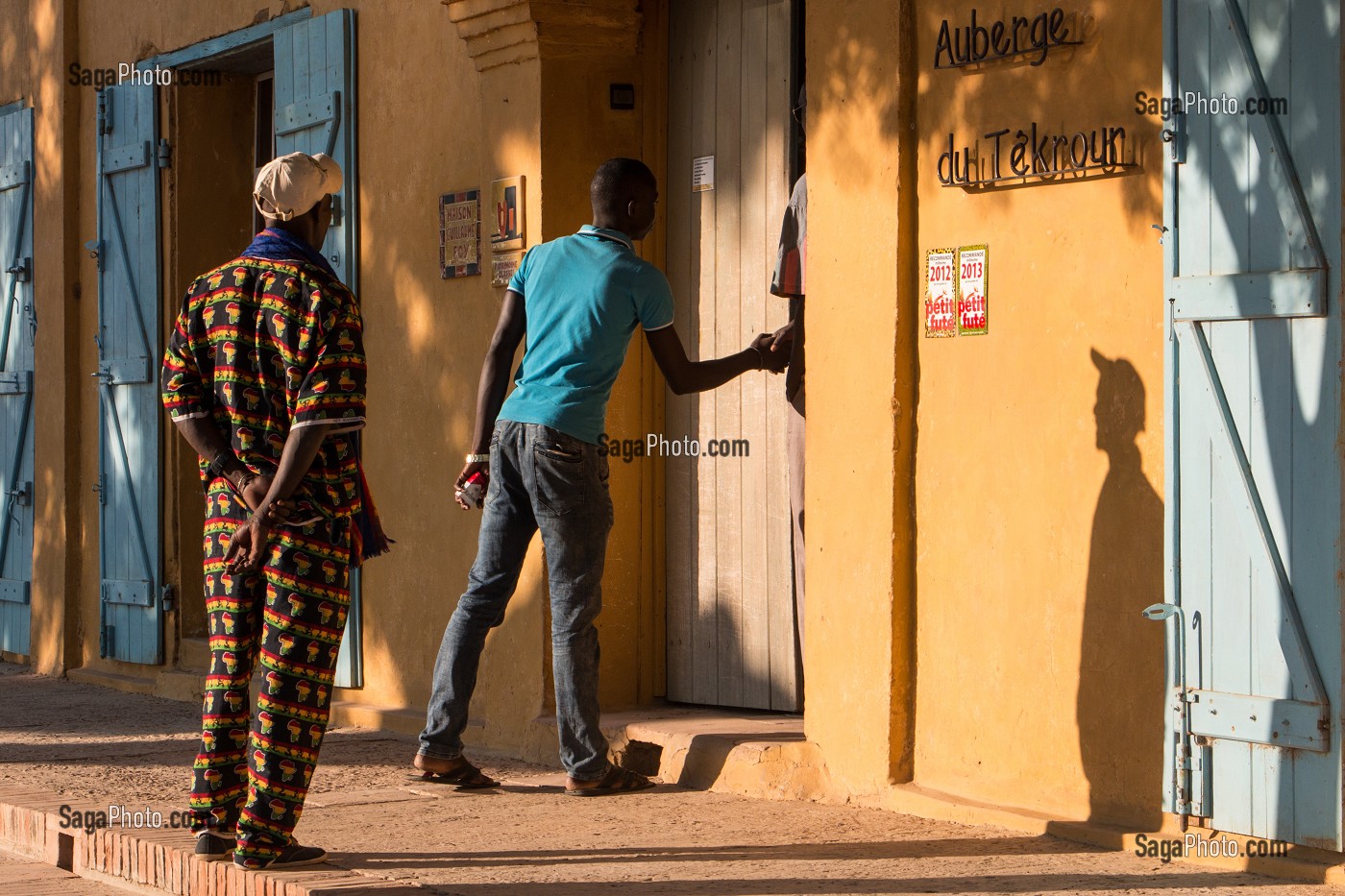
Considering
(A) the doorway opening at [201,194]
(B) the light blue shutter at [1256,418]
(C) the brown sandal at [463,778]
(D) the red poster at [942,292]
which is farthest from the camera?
(A) the doorway opening at [201,194]

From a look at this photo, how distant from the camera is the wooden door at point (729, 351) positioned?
6785 mm

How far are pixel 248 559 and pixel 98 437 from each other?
567 centimetres

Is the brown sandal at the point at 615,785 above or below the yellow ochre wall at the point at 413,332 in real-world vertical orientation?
below

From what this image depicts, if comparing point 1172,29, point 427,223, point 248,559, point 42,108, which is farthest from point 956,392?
point 42,108

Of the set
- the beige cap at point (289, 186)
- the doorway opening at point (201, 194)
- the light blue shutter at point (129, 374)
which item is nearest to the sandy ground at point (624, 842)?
the beige cap at point (289, 186)

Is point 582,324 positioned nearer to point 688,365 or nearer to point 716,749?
point 688,365

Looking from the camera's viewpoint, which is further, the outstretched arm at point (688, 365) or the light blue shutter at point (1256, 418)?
the outstretched arm at point (688, 365)

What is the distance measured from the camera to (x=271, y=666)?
4719 millimetres

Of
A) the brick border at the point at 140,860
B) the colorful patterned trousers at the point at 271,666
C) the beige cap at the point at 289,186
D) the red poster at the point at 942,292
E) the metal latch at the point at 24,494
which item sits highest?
the beige cap at the point at 289,186

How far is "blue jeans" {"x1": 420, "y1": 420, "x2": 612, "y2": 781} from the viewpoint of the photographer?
19.1 ft

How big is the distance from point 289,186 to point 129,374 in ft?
16.9

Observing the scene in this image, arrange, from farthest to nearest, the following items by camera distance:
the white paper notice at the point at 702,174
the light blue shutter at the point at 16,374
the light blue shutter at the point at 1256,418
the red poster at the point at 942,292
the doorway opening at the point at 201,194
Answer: the light blue shutter at the point at 16,374 < the doorway opening at the point at 201,194 < the white paper notice at the point at 702,174 < the red poster at the point at 942,292 < the light blue shutter at the point at 1256,418

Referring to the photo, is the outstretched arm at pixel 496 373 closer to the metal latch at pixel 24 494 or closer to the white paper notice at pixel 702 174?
the white paper notice at pixel 702 174

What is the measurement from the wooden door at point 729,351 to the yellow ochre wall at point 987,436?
2.44 ft
